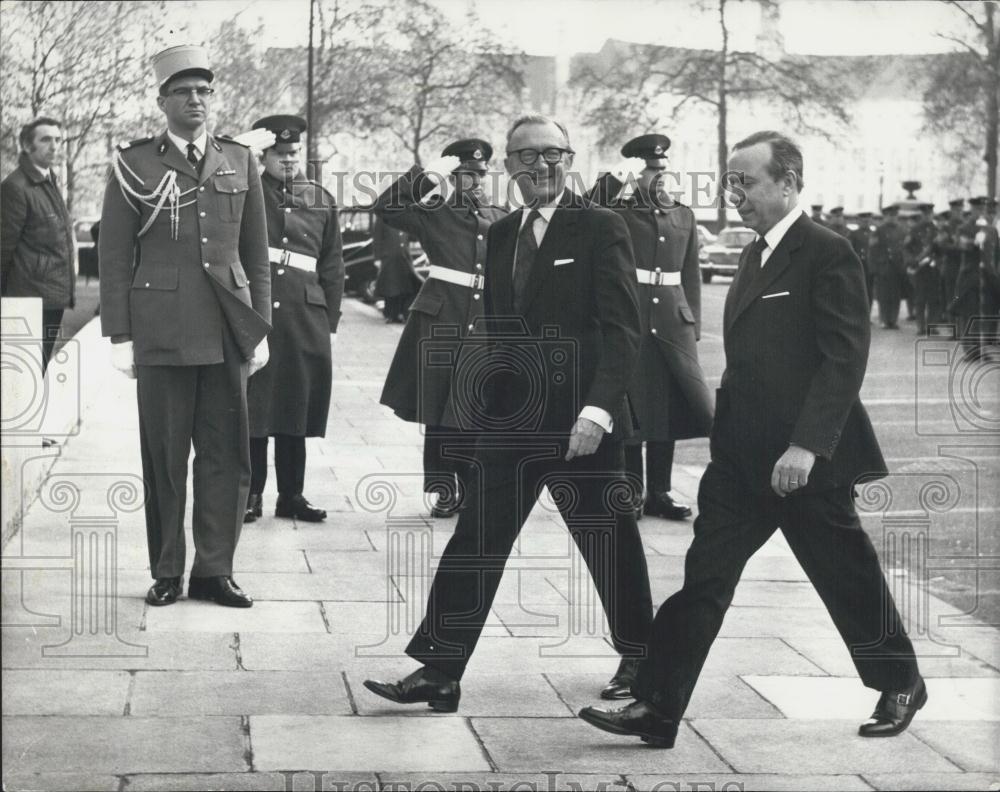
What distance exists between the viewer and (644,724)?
4477mm

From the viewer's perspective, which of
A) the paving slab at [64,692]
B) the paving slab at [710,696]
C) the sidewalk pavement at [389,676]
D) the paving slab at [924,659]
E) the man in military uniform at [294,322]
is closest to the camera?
the sidewalk pavement at [389,676]

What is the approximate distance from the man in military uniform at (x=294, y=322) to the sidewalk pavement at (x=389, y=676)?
26 centimetres

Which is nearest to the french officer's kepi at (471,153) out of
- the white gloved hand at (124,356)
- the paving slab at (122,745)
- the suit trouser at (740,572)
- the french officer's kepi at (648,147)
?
the french officer's kepi at (648,147)

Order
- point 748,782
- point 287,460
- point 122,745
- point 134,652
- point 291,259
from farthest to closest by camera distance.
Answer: point 287,460 < point 291,259 < point 134,652 < point 122,745 < point 748,782

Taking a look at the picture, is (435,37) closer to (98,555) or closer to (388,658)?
(98,555)

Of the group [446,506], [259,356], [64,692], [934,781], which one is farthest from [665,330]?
[934,781]

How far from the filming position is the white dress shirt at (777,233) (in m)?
4.57

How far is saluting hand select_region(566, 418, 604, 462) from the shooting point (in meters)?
4.72

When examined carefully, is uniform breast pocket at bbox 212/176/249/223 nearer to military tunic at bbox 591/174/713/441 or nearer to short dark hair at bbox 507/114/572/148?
→ short dark hair at bbox 507/114/572/148

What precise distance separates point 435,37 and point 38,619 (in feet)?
44.1

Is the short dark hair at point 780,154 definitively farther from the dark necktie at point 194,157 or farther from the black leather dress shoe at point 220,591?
the black leather dress shoe at point 220,591

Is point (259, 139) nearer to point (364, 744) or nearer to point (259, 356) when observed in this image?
point (259, 356)

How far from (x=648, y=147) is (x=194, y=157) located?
2.60 meters

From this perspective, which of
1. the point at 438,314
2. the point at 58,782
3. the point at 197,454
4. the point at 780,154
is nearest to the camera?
the point at 58,782
